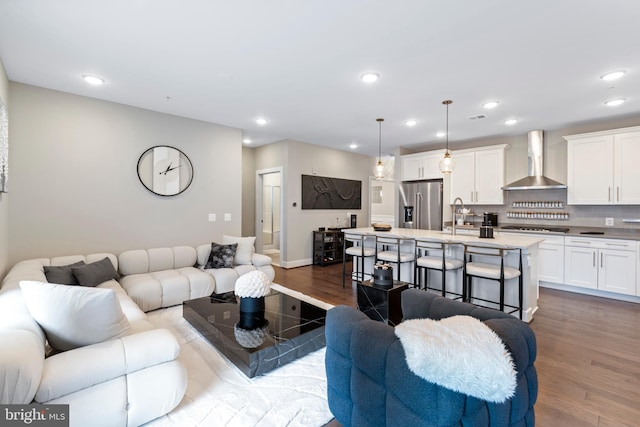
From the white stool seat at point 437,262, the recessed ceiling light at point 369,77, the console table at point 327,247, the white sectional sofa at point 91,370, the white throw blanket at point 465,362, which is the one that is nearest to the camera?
the white throw blanket at point 465,362

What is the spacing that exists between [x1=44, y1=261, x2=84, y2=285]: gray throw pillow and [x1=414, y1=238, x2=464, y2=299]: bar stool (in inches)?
156

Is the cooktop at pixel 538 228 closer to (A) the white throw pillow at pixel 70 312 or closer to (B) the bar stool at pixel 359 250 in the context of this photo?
(B) the bar stool at pixel 359 250

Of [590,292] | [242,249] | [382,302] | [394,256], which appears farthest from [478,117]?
[242,249]

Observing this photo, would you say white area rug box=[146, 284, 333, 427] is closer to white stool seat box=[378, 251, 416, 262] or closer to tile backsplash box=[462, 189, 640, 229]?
white stool seat box=[378, 251, 416, 262]

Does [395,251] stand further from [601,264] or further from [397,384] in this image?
[397,384]

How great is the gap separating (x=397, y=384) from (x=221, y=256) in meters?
3.46

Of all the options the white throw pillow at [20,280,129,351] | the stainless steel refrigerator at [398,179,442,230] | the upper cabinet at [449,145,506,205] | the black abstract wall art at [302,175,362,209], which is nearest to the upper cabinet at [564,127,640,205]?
the upper cabinet at [449,145,506,205]

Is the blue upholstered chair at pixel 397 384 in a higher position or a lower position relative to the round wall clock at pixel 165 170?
lower

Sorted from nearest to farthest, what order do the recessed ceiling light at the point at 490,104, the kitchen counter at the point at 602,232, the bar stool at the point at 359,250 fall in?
the recessed ceiling light at the point at 490,104 → the kitchen counter at the point at 602,232 → the bar stool at the point at 359,250

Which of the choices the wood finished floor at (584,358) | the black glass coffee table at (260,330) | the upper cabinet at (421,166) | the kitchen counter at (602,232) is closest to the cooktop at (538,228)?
the kitchen counter at (602,232)

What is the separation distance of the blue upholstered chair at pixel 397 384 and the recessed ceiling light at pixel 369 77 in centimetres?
240

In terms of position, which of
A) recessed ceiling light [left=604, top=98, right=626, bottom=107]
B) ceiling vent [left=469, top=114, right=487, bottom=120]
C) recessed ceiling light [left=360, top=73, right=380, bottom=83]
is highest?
ceiling vent [left=469, top=114, right=487, bottom=120]

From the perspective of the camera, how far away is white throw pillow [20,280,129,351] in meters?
1.66

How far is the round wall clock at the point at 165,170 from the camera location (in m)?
4.29
